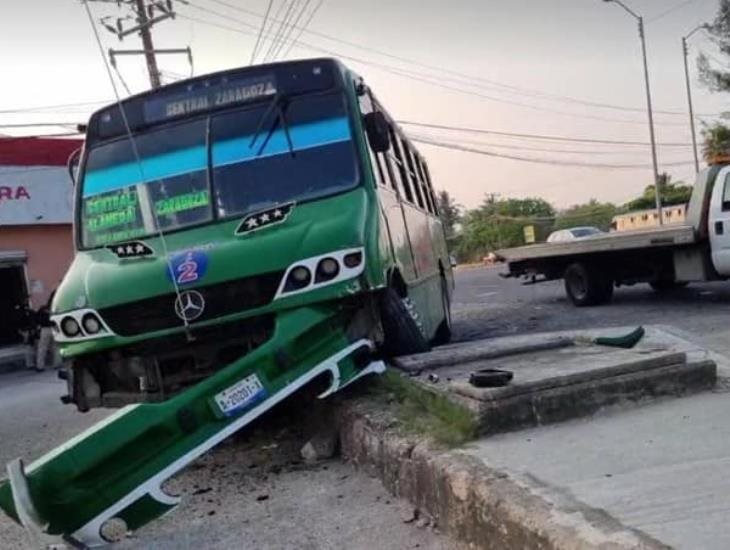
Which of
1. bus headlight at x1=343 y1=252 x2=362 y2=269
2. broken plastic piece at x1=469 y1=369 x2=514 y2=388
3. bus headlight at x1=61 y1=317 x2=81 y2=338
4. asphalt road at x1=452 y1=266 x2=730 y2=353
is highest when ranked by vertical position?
bus headlight at x1=343 y1=252 x2=362 y2=269

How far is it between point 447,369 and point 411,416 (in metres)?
0.95

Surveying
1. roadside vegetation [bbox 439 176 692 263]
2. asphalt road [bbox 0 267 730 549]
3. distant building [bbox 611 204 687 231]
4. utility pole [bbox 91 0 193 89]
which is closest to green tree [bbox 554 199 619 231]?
roadside vegetation [bbox 439 176 692 263]

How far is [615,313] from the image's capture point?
12.7m

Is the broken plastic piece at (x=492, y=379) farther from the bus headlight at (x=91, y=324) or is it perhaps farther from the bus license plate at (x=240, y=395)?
the bus headlight at (x=91, y=324)

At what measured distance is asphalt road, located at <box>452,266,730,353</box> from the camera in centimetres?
1061

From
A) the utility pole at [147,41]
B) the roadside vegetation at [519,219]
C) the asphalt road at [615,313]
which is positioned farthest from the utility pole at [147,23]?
the roadside vegetation at [519,219]

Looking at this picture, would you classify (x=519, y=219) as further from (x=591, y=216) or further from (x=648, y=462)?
(x=648, y=462)

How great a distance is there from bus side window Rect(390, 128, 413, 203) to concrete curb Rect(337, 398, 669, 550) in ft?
12.2

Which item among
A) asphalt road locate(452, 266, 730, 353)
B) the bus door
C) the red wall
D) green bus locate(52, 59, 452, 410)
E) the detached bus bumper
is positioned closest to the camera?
the detached bus bumper

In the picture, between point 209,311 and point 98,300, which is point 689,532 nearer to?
point 209,311

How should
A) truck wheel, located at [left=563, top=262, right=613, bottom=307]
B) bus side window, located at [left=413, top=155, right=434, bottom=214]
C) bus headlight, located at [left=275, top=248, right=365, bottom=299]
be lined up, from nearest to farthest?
bus headlight, located at [left=275, top=248, right=365, bottom=299], bus side window, located at [left=413, top=155, right=434, bottom=214], truck wheel, located at [left=563, top=262, right=613, bottom=307]

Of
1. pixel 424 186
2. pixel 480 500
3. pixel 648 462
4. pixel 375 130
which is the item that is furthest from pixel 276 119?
pixel 424 186

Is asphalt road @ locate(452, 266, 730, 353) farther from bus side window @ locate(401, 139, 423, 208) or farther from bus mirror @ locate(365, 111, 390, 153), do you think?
bus mirror @ locate(365, 111, 390, 153)

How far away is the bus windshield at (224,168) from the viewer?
6246mm
